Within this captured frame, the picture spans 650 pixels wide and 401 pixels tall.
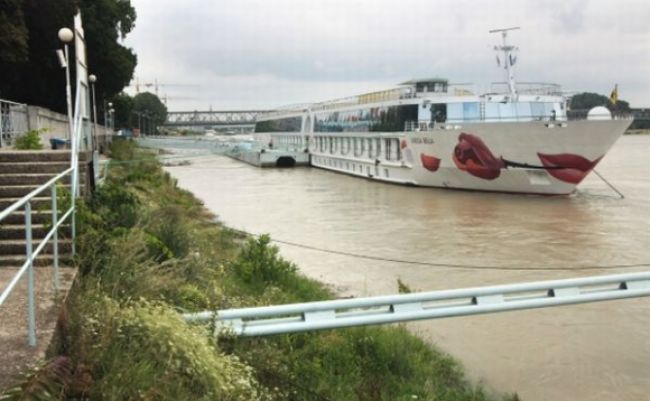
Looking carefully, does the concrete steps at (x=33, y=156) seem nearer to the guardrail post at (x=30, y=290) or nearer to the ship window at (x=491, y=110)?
the guardrail post at (x=30, y=290)

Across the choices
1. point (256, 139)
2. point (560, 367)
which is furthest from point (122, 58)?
point (560, 367)

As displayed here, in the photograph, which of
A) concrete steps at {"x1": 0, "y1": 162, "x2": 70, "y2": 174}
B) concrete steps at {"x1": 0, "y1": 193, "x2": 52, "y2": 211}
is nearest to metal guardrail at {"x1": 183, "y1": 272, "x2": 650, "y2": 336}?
concrete steps at {"x1": 0, "y1": 193, "x2": 52, "y2": 211}

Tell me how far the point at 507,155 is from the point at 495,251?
452 inches

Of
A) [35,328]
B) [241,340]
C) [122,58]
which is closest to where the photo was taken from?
[35,328]

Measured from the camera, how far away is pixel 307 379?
5414mm

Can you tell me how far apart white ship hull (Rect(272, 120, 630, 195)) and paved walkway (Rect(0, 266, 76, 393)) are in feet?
70.7

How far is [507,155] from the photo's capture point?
2573cm

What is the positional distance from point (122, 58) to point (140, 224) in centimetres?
3277

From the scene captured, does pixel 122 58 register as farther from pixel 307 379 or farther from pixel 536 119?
pixel 307 379

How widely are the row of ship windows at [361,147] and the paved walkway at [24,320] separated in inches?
1116

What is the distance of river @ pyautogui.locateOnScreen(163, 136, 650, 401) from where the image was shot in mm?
6973

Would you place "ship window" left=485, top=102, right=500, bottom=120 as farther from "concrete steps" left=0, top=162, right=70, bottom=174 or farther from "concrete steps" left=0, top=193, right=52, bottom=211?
"concrete steps" left=0, top=193, right=52, bottom=211

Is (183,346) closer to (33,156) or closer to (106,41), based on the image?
(33,156)

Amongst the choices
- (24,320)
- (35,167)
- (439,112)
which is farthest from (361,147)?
(24,320)
